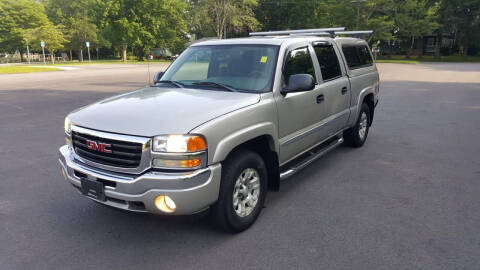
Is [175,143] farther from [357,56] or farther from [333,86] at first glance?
[357,56]

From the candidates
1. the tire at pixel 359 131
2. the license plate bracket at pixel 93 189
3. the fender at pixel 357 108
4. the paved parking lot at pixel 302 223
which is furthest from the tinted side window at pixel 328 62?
the license plate bracket at pixel 93 189

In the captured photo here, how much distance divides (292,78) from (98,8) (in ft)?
200

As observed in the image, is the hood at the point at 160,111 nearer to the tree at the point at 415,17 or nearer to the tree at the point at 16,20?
the tree at the point at 415,17

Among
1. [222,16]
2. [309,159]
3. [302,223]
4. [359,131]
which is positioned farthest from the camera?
[222,16]

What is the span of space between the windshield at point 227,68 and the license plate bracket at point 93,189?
1.56 metres

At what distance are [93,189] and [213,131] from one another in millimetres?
1184

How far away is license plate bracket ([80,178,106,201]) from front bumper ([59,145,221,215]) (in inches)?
1.4

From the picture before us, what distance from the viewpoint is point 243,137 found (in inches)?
134

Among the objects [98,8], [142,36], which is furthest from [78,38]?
[142,36]

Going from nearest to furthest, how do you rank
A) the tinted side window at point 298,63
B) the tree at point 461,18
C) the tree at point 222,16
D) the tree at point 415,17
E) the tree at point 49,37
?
the tinted side window at point 298,63 → the tree at point 415,17 → the tree at point 461,18 → the tree at point 222,16 → the tree at point 49,37

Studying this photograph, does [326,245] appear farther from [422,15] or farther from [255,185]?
[422,15]

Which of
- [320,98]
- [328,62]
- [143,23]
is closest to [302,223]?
[320,98]

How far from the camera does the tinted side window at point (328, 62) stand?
495cm

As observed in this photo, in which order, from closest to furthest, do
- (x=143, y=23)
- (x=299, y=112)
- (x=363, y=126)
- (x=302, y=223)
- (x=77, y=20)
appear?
(x=302, y=223), (x=299, y=112), (x=363, y=126), (x=143, y=23), (x=77, y=20)
